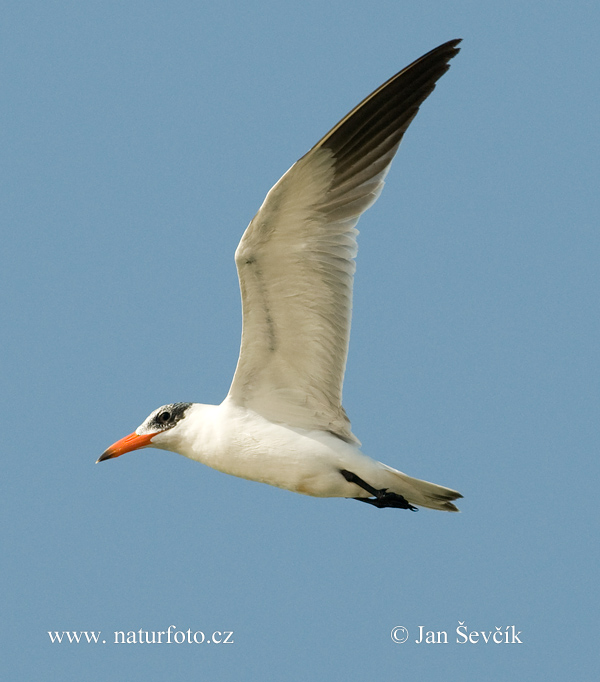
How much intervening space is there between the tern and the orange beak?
10 cm

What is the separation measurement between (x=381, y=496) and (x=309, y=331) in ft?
5.49

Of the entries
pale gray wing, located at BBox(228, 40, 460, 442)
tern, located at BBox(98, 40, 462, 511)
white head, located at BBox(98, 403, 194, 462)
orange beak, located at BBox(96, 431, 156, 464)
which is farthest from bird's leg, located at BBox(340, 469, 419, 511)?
orange beak, located at BBox(96, 431, 156, 464)

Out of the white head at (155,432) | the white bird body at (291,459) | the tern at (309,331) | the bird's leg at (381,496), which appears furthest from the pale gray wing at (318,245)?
the white head at (155,432)

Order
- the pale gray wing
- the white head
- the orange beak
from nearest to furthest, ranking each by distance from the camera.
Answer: the pale gray wing, the white head, the orange beak

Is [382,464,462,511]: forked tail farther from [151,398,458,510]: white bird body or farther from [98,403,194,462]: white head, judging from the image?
[98,403,194,462]: white head

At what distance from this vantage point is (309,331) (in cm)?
922

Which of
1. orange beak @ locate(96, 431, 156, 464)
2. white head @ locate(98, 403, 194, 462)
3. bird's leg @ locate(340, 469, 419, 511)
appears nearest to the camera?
bird's leg @ locate(340, 469, 419, 511)

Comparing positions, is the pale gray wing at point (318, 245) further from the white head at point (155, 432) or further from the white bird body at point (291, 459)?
the white head at point (155, 432)

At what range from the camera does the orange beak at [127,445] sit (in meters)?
10.1

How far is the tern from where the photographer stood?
8.75 m

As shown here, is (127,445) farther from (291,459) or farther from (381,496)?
(381,496)

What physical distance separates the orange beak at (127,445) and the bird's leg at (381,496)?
6.92 ft

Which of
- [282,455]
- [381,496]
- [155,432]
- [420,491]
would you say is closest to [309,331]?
[282,455]

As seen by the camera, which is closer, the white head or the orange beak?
the white head
